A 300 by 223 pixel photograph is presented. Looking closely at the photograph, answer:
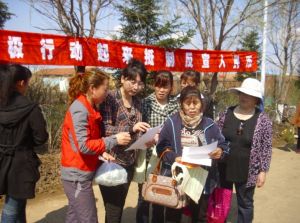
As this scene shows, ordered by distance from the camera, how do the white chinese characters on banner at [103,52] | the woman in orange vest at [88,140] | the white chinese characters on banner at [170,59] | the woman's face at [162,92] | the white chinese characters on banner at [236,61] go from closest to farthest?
the woman in orange vest at [88,140]
the woman's face at [162,92]
the white chinese characters on banner at [103,52]
the white chinese characters on banner at [170,59]
the white chinese characters on banner at [236,61]

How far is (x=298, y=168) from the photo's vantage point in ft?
22.0

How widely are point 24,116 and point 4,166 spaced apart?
415mm

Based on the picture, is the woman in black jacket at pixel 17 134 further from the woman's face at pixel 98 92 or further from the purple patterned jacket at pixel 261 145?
the purple patterned jacket at pixel 261 145

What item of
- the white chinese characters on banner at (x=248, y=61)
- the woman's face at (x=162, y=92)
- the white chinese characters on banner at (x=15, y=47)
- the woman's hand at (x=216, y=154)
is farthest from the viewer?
the white chinese characters on banner at (x=248, y=61)

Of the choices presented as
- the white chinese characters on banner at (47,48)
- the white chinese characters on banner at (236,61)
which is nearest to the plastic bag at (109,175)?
the white chinese characters on banner at (47,48)

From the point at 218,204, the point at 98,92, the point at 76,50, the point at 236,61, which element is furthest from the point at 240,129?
the point at 236,61

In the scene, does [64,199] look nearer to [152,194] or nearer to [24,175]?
[24,175]

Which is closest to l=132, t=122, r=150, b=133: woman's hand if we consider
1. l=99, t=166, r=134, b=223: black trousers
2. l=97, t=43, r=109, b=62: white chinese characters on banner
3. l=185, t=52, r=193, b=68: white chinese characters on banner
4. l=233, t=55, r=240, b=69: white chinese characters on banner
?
l=99, t=166, r=134, b=223: black trousers

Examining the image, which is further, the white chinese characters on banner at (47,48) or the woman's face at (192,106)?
the white chinese characters on banner at (47,48)

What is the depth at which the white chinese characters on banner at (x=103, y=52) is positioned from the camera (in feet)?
19.9

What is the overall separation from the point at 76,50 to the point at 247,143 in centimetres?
366

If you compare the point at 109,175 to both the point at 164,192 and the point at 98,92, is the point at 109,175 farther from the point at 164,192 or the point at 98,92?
the point at 98,92

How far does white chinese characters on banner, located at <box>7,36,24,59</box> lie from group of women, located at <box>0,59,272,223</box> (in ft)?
8.99

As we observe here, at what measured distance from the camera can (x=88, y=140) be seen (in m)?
2.27
